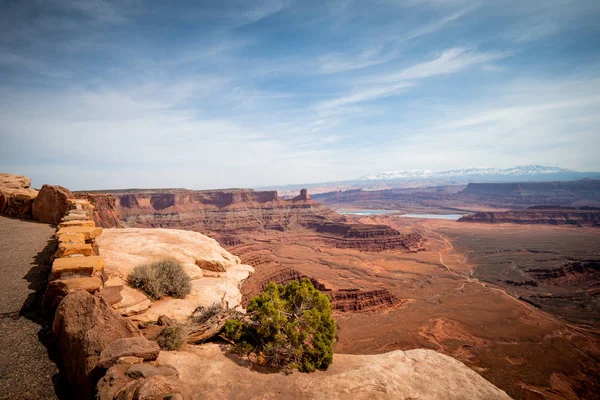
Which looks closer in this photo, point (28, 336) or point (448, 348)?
point (28, 336)

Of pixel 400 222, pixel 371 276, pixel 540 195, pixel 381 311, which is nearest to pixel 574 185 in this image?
pixel 540 195

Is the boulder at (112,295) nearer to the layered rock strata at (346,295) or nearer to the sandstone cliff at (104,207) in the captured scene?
the sandstone cliff at (104,207)

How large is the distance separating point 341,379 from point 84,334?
541 centimetres

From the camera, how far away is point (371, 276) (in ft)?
142

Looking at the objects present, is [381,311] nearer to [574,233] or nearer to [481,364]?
[481,364]

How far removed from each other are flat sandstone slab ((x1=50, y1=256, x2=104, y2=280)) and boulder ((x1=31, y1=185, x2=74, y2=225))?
926 cm

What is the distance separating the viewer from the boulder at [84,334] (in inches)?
156

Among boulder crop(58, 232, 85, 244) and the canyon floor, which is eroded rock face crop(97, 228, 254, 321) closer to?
boulder crop(58, 232, 85, 244)

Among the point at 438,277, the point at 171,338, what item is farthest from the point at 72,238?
the point at 438,277

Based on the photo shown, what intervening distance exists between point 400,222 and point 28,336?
103397 millimetres

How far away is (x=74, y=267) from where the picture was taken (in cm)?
558

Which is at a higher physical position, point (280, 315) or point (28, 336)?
point (28, 336)

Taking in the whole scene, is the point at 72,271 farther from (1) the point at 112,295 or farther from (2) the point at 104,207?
(2) the point at 104,207

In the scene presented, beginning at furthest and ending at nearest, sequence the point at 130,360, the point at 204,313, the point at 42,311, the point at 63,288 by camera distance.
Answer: the point at 204,313 → the point at 42,311 → the point at 63,288 → the point at 130,360
